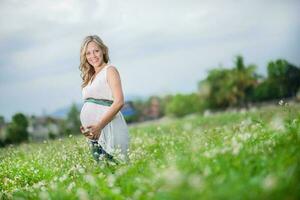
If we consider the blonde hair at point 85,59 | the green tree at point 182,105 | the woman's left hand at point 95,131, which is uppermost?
the blonde hair at point 85,59

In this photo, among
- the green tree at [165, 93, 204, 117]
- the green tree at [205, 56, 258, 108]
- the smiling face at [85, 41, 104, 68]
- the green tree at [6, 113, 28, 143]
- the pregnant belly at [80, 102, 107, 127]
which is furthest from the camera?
the green tree at [165, 93, 204, 117]

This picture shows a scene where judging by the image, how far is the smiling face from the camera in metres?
7.07

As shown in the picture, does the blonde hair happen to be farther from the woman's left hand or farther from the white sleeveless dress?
the woman's left hand

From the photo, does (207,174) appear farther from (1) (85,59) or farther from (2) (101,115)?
(1) (85,59)

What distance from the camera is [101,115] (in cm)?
729

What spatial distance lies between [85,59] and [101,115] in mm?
734

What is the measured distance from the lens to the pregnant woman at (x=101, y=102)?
278 inches

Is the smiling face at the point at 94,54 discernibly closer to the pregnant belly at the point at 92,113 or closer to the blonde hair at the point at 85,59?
the blonde hair at the point at 85,59

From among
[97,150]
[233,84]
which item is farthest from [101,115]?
[233,84]

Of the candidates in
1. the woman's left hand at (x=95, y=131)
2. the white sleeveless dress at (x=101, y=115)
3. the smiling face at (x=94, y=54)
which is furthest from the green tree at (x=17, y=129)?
the smiling face at (x=94, y=54)

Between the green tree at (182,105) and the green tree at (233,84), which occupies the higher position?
the green tree at (233,84)

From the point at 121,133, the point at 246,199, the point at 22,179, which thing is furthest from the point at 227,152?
the point at 22,179

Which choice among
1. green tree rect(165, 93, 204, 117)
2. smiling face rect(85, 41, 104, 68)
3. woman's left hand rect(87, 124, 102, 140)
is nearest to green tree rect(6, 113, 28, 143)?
woman's left hand rect(87, 124, 102, 140)

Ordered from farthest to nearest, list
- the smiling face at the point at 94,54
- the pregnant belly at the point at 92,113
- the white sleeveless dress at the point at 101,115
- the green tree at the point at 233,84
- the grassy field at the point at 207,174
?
1. the green tree at the point at 233,84
2. the pregnant belly at the point at 92,113
3. the white sleeveless dress at the point at 101,115
4. the smiling face at the point at 94,54
5. the grassy field at the point at 207,174
